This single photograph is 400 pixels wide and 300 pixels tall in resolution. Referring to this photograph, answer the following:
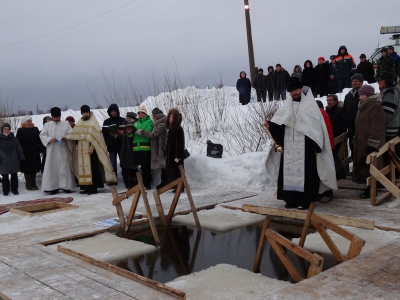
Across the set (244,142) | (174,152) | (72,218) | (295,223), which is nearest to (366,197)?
(295,223)

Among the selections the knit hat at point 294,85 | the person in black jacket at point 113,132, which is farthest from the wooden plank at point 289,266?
the person in black jacket at point 113,132

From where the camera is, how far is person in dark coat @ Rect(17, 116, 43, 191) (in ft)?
31.4

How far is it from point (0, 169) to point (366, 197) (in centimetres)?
665

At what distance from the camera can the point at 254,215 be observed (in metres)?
6.47

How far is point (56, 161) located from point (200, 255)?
17.7ft

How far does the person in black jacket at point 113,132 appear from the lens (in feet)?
30.9

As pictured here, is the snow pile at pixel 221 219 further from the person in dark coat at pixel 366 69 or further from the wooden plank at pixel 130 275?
the person in dark coat at pixel 366 69

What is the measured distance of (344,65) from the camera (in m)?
14.1

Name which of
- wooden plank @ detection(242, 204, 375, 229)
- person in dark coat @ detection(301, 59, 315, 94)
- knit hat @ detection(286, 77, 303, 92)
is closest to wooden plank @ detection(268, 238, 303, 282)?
wooden plank @ detection(242, 204, 375, 229)

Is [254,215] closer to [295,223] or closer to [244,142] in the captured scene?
[295,223]

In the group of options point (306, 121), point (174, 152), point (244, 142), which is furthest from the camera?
point (244, 142)

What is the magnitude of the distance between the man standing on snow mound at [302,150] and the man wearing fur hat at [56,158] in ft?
14.9

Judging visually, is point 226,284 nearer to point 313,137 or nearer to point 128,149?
point 313,137

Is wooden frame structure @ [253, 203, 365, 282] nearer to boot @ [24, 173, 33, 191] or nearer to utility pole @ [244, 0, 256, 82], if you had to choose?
boot @ [24, 173, 33, 191]
